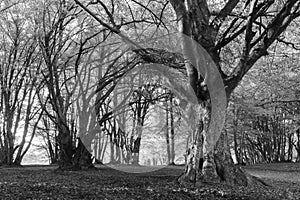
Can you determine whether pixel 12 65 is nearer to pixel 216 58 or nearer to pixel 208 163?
pixel 216 58

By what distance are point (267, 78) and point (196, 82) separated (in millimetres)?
12342

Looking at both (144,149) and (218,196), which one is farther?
(144,149)

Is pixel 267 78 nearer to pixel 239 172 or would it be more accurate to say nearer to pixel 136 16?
pixel 136 16

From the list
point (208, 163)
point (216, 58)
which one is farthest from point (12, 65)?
point (208, 163)

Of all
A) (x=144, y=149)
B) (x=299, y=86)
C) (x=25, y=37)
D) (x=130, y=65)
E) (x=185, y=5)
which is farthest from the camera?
(x=144, y=149)

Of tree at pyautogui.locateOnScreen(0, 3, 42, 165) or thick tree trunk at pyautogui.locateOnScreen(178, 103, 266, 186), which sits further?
tree at pyautogui.locateOnScreen(0, 3, 42, 165)

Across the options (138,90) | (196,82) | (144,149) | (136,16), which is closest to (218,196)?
(196,82)

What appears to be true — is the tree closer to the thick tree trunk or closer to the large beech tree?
the large beech tree

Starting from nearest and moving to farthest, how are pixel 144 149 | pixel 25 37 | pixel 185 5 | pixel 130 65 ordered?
pixel 185 5, pixel 130 65, pixel 25 37, pixel 144 149

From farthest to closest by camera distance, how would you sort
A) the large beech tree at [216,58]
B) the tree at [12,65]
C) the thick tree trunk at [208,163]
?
the tree at [12,65]
the large beech tree at [216,58]
the thick tree trunk at [208,163]

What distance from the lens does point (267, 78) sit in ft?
66.1

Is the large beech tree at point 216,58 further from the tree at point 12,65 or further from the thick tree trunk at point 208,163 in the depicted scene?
the tree at point 12,65

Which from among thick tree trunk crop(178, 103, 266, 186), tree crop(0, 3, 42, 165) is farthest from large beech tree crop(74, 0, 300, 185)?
tree crop(0, 3, 42, 165)

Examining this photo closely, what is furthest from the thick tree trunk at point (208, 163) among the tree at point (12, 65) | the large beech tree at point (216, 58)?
the tree at point (12, 65)
